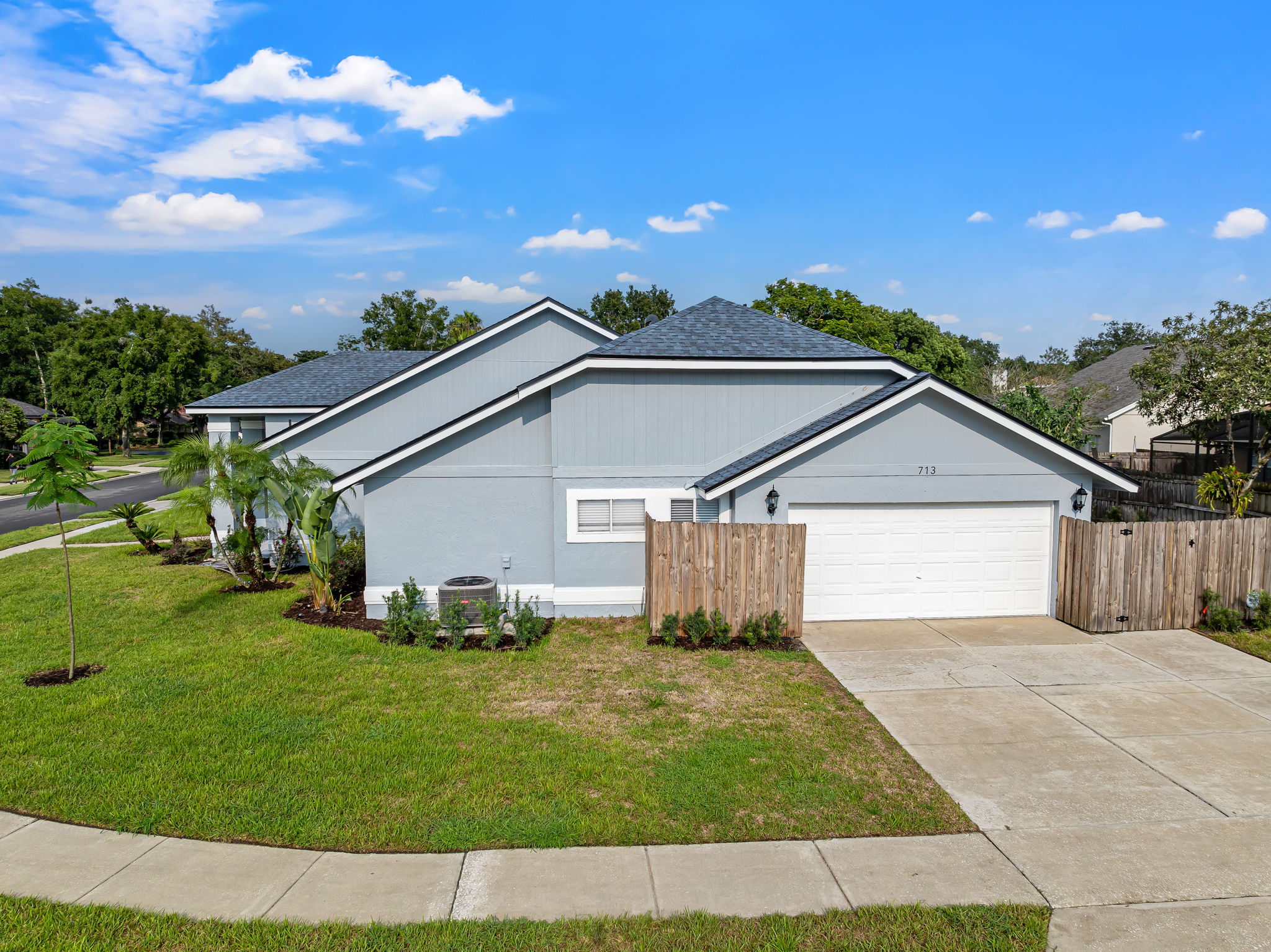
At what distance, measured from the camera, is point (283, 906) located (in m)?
5.10

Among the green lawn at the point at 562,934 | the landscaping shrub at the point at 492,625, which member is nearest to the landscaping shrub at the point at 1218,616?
the green lawn at the point at 562,934

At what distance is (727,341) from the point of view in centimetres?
1365

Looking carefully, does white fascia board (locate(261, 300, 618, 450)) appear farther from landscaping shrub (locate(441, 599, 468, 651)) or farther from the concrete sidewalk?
the concrete sidewalk

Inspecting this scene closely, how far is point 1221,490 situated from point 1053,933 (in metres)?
18.0

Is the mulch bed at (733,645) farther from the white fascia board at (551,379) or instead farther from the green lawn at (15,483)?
the green lawn at (15,483)

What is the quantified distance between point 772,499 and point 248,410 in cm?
1340

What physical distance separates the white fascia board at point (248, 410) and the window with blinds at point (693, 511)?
9874 millimetres

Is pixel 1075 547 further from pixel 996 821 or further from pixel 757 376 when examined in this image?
pixel 996 821

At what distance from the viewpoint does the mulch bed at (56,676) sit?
31.2ft

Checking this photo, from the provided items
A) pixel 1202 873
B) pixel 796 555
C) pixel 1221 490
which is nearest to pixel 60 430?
pixel 796 555

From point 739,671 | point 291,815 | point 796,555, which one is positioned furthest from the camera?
point 796,555

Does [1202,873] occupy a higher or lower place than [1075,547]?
lower

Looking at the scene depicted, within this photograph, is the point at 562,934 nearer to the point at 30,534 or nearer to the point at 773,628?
the point at 773,628

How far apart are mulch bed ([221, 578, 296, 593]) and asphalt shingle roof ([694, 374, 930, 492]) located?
30.3ft
